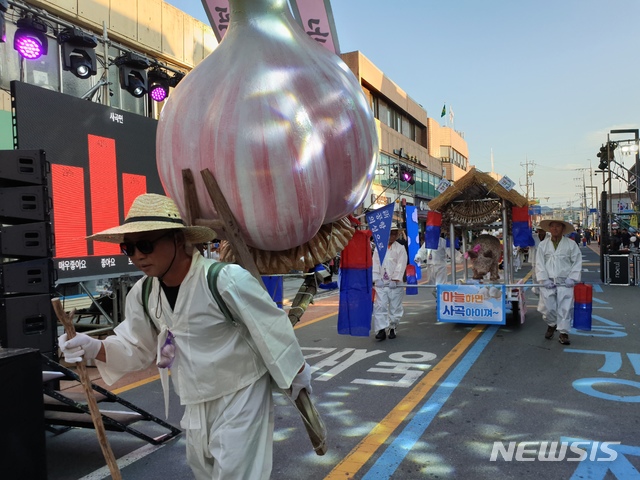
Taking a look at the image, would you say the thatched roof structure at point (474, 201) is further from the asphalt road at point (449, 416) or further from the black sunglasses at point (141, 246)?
the black sunglasses at point (141, 246)

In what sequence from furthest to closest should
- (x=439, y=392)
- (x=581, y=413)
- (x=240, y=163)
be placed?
(x=439, y=392)
(x=581, y=413)
(x=240, y=163)

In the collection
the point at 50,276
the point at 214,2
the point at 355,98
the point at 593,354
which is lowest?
the point at 593,354

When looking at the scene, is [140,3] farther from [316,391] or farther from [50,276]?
[316,391]

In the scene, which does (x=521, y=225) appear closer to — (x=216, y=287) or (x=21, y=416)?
(x=216, y=287)

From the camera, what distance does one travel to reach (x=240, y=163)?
6.07 feet

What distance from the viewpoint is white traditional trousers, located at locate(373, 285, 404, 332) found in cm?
753

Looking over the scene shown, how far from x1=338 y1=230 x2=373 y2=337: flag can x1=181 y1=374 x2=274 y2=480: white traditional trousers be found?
2038mm

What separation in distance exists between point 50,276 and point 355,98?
431 cm

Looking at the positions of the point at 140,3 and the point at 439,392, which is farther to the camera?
the point at 140,3

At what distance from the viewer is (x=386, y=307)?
300 inches

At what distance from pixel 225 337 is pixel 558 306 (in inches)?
248

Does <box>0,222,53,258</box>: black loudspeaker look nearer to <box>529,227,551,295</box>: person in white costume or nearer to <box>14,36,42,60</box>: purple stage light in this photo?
<box>14,36,42,60</box>: purple stage light

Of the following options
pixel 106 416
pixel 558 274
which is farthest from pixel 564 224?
pixel 106 416

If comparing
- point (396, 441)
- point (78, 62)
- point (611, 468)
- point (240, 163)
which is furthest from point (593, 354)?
point (78, 62)
